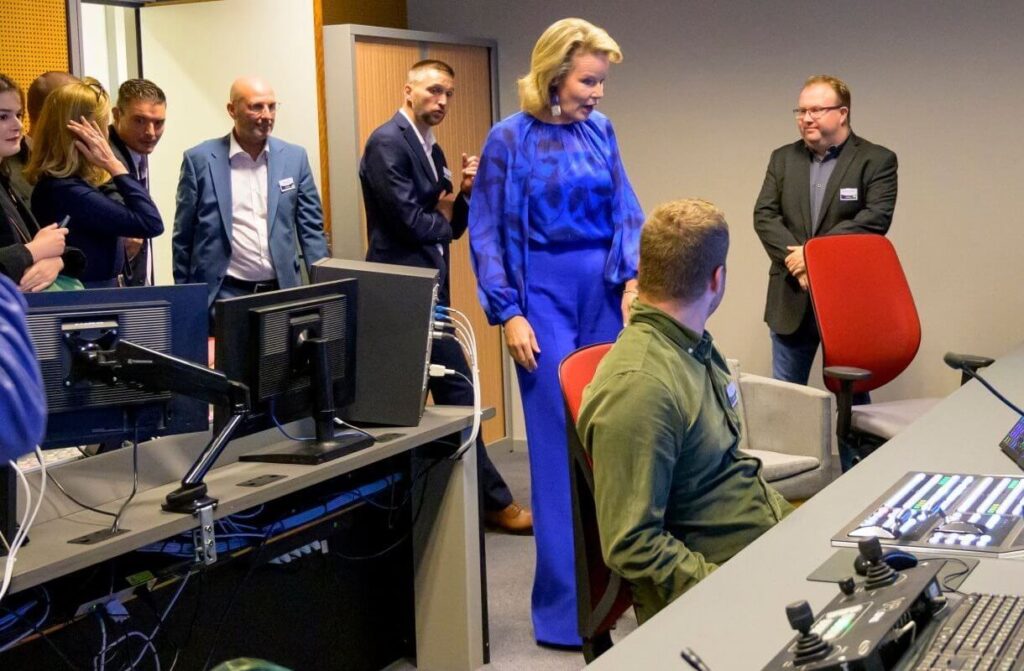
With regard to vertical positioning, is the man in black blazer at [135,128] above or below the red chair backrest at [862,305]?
above

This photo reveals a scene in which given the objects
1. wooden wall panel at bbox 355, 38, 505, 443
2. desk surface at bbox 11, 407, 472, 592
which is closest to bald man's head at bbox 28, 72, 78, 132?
wooden wall panel at bbox 355, 38, 505, 443

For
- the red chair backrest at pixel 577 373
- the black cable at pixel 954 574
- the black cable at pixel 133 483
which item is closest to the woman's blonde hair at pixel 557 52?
the red chair backrest at pixel 577 373

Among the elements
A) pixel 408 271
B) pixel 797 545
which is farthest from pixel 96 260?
pixel 797 545

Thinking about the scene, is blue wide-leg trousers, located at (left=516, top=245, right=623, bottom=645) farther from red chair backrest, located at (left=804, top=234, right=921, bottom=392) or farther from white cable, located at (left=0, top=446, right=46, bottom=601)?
white cable, located at (left=0, top=446, right=46, bottom=601)

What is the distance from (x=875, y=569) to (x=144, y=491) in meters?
1.64

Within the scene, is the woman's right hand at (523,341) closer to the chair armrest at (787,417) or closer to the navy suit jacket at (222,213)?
the chair armrest at (787,417)

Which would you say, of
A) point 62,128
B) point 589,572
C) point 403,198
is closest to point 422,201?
point 403,198

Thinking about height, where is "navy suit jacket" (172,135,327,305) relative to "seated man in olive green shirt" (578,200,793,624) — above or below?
above

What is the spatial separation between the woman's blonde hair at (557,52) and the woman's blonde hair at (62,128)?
4.35 ft

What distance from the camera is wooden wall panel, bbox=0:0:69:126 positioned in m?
4.46

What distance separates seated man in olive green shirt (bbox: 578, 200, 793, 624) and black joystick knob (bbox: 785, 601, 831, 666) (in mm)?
736

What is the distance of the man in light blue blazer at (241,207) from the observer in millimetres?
4594

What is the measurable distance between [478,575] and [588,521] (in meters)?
1.13

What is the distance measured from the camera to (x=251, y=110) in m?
4.57
